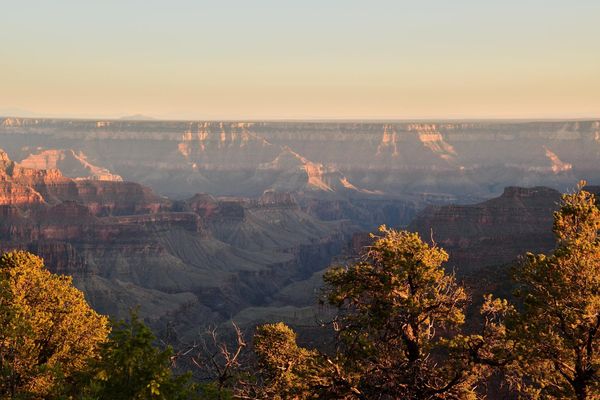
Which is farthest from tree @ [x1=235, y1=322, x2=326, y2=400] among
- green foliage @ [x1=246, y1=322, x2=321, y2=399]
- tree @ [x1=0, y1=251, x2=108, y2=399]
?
tree @ [x1=0, y1=251, x2=108, y2=399]

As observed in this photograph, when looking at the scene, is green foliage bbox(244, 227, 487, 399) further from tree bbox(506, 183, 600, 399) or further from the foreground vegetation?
tree bbox(506, 183, 600, 399)

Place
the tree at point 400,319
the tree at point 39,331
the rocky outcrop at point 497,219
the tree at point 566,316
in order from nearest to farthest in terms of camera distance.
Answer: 1. the tree at point 566,316
2. the tree at point 400,319
3. the tree at point 39,331
4. the rocky outcrop at point 497,219

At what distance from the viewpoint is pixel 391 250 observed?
33.2 metres

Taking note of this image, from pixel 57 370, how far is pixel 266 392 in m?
9.04

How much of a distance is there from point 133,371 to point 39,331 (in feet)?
37.6

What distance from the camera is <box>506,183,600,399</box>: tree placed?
31297 millimetres

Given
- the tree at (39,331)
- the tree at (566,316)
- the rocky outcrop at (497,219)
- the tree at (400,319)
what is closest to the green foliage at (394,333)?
the tree at (400,319)

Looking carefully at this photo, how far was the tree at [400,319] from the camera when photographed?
32344 millimetres

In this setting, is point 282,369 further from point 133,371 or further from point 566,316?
point 566,316

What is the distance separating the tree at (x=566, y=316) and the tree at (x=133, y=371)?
519 inches

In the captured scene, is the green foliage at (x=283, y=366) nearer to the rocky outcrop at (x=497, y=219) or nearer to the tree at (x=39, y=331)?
the tree at (x=39, y=331)

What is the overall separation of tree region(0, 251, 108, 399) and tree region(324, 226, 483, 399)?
42.7 ft


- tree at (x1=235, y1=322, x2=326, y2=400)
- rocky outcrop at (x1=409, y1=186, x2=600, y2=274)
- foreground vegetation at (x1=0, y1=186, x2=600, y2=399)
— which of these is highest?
foreground vegetation at (x1=0, y1=186, x2=600, y2=399)

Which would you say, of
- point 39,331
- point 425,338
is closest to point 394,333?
point 425,338
